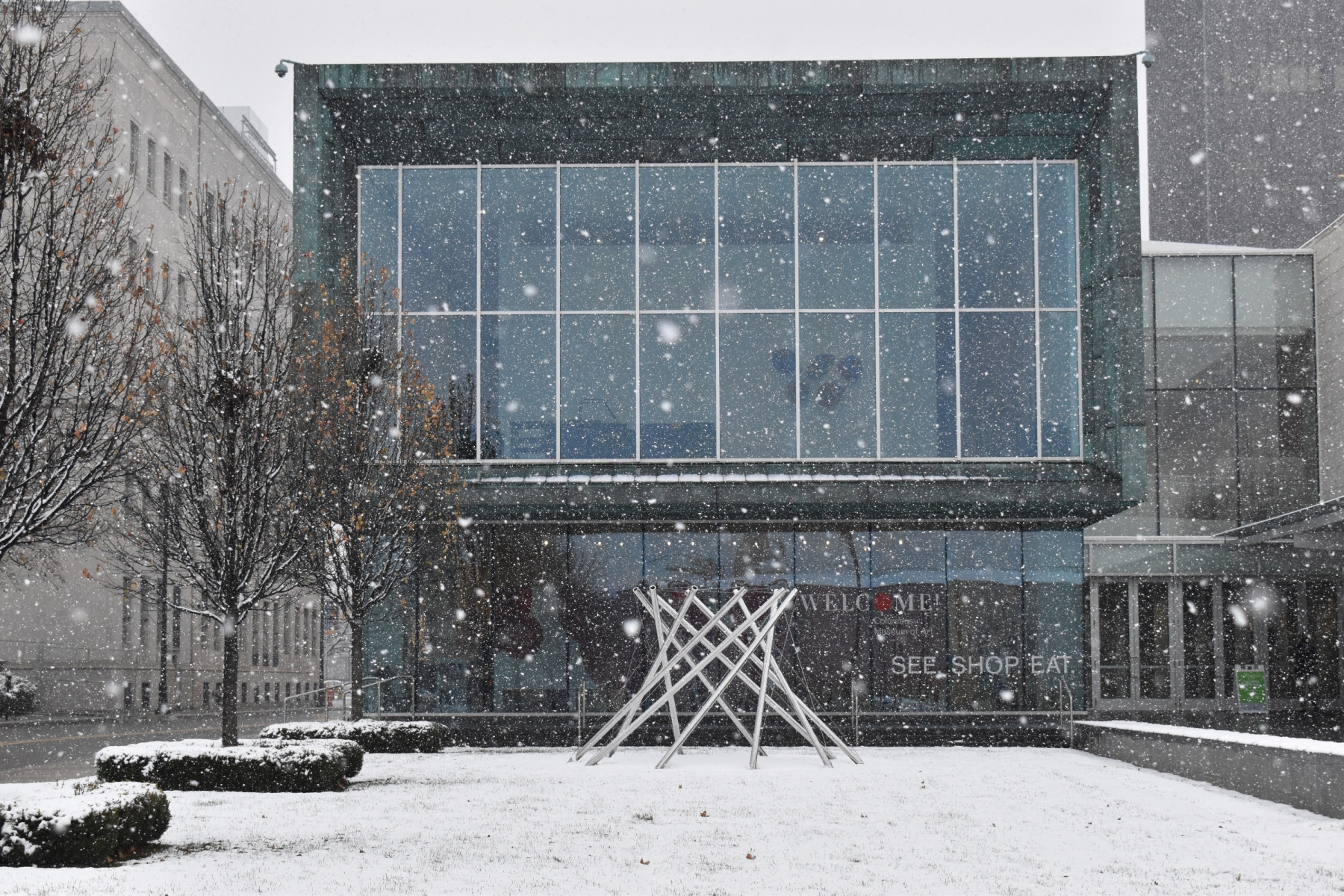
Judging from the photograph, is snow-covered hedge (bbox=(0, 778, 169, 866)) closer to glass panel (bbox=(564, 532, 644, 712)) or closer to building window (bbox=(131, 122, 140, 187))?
glass panel (bbox=(564, 532, 644, 712))

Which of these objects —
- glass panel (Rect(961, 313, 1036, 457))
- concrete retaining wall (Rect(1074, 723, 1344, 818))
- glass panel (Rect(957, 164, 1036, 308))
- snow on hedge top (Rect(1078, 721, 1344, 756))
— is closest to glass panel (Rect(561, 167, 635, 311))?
glass panel (Rect(957, 164, 1036, 308))

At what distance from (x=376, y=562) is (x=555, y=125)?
811cm

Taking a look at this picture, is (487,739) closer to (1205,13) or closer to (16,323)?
(16,323)

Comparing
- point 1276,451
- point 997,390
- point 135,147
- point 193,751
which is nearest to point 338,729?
point 193,751

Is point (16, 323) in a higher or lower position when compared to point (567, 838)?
higher

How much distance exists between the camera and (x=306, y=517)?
17.2 meters

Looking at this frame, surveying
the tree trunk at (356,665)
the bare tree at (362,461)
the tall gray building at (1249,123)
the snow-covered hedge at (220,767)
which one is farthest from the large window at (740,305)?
the tall gray building at (1249,123)

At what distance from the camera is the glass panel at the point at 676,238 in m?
24.2

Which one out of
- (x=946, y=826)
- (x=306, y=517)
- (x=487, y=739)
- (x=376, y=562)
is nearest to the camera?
(x=946, y=826)

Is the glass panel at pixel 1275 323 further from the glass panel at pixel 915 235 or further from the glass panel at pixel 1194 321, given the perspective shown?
the glass panel at pixel 915 235

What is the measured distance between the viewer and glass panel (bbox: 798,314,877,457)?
23.9m

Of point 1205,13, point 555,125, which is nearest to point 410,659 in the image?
point 555,125

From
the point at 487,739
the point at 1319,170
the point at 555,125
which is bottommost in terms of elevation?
the point at 487,739

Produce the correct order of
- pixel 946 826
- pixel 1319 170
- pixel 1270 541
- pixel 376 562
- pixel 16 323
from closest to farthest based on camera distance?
pixel 16 323 < pixel 946 826 < pixel 376 562 < pixel 1270 541 < pixel 1319 170
